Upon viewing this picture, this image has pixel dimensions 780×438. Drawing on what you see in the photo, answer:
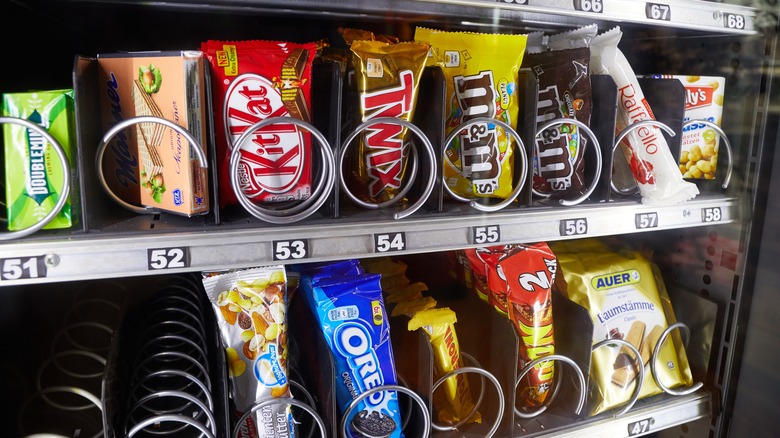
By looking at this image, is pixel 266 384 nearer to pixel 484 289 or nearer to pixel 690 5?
pixel 484 289

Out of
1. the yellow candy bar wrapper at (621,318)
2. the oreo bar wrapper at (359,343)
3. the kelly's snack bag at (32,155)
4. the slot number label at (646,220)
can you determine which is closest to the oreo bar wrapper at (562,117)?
the slot number label at (646,220)

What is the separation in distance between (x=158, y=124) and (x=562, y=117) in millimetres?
694

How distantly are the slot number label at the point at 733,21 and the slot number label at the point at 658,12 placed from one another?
0.14 metres

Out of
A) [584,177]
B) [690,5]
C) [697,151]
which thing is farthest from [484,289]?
[690,5]

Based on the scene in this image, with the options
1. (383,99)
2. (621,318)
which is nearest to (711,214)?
(621,318)

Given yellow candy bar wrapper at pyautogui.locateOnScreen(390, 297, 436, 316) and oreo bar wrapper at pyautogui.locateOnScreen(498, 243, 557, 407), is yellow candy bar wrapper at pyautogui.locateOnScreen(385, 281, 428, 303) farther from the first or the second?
oreo bar wrapper at pyautogui.locateOnScreen(498, 243, 557, 407)

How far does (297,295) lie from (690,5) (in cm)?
91

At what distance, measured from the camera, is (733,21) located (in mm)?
1025

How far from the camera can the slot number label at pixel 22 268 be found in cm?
68

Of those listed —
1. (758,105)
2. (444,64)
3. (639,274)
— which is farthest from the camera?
(639,274)

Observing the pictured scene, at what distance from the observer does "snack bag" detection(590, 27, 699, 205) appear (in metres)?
1.01

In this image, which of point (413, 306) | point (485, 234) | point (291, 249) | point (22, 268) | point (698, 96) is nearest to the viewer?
point (22, 268)

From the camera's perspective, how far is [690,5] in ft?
3.24

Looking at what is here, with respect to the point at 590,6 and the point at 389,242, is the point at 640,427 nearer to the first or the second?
the point at 389,242
